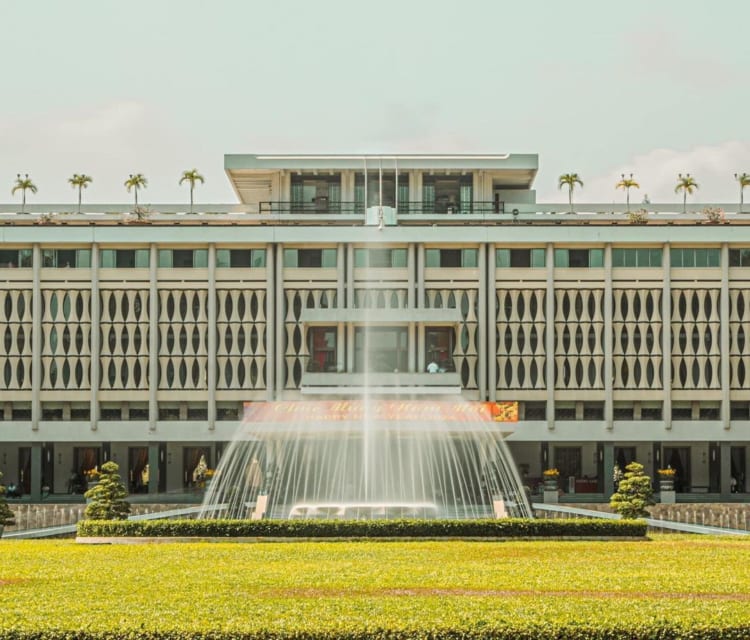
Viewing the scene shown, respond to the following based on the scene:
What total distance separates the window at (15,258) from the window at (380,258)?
583 inches

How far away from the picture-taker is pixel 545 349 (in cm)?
5403

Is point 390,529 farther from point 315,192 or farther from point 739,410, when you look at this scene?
point 315,192

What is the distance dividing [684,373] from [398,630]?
41.9 metres

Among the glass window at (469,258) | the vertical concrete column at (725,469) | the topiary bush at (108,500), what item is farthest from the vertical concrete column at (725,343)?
the topiary bush at (108,500)

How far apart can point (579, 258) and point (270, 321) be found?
1425cm

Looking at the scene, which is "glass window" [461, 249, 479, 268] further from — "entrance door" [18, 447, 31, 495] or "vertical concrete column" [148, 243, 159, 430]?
"entrance door" [18, 447, 31, 495]

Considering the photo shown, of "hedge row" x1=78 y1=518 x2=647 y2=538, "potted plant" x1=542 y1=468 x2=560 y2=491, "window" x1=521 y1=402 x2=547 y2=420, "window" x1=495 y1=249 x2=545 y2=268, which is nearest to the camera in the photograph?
"hedge row" x1=78 y1=518 x2=647 y2=538

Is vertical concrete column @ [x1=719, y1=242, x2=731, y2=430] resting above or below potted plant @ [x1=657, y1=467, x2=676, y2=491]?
above

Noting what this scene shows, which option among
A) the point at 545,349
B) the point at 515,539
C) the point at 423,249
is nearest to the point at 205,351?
the point at 423,249

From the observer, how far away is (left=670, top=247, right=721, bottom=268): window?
178ft

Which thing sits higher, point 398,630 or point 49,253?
point 49,253

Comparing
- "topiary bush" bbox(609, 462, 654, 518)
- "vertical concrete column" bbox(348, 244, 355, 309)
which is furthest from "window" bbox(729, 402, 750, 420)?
"vertical concrete column" bbox(348, 244, 355, 309)

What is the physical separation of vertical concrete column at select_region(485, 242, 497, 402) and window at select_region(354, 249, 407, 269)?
3908mm

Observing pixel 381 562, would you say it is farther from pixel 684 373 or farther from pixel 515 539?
pixel 684 373
